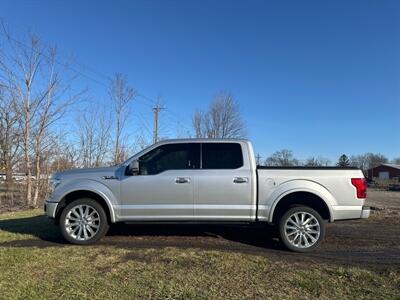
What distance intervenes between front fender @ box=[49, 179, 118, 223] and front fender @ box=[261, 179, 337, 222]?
275cm

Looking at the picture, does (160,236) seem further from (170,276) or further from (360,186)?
(360,186)

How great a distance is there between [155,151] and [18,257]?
2.84 m

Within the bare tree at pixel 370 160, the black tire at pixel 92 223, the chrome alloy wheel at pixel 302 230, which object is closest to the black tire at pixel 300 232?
the chrome alloy wheel at pixel 302 230

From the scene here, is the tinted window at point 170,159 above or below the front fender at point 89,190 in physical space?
above

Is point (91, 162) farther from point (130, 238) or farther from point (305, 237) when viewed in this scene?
point (305, 237)

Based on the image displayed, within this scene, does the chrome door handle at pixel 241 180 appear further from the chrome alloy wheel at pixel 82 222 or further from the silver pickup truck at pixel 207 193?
the chrome alloy wheel at pixel 82 222

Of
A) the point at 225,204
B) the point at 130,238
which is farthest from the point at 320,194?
the point at 130,238

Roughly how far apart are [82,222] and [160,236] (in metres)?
1.59

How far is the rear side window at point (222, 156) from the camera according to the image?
24.5 feet

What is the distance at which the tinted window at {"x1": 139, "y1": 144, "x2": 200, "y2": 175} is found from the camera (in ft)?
24.6

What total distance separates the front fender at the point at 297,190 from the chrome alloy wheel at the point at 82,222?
306 cm

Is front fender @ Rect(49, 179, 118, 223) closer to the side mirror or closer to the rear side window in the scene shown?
the side mirror

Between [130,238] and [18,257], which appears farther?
[130,238]

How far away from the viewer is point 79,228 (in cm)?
743
